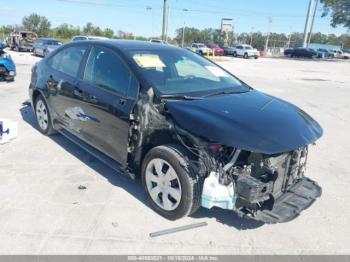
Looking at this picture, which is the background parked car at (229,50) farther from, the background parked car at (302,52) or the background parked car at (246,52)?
the background parked car at (302,52)

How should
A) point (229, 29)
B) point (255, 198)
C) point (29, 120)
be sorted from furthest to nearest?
point (229, 29) < point (29, 120) < point (255, 198)

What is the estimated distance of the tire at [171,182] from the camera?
3.04 meters

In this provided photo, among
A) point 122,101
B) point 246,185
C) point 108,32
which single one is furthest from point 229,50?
point 246,185

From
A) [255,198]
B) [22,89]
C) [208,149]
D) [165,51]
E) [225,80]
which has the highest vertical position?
[165,51]

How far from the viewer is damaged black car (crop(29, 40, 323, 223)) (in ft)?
9.78

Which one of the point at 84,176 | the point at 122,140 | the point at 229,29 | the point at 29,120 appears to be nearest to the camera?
the point at 122,140

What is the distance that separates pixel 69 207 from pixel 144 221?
2.72 feet

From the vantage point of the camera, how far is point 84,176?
420 centimetres

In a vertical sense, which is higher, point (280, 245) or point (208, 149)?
point (208, 149)

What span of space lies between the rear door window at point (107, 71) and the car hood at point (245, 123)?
2.17 ft

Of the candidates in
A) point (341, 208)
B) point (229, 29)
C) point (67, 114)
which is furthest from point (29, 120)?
point (229, 29)

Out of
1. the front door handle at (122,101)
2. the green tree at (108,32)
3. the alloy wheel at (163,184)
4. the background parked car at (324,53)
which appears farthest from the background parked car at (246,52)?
the alloy wheel at (163,184)

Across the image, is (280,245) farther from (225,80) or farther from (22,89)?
(22,89)

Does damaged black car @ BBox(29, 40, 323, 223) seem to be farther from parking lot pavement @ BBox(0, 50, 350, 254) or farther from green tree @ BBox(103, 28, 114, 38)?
green tree @ BBox(103, 28, 114, 38)
